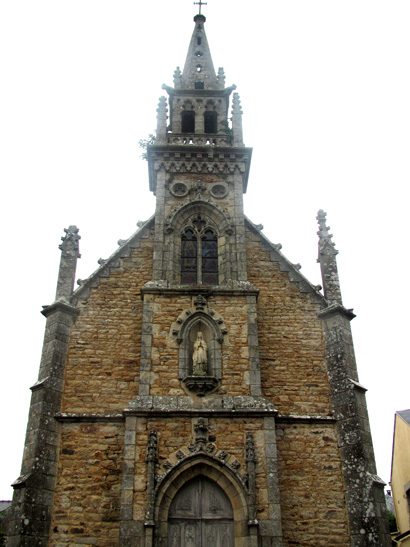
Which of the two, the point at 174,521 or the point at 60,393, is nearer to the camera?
the point at 174,521

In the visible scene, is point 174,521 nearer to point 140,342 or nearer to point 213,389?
point 213,389

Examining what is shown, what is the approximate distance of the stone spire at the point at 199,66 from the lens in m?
19.1

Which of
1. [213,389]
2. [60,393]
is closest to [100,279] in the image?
[60,393]

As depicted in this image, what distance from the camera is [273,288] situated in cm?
1481

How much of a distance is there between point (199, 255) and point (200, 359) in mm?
3401

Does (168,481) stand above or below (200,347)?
below

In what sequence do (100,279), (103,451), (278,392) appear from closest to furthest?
(103,451) → (278,392) → (100,279)

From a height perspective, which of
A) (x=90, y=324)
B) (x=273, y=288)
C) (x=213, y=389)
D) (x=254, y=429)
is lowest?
(x=254, y=429)

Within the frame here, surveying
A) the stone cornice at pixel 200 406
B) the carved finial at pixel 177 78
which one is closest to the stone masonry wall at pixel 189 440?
the stone cornice at pixel 200 406

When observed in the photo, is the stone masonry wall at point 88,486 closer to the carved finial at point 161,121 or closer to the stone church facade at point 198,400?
the stone church facade at point 198,400

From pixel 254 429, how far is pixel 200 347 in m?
2.21

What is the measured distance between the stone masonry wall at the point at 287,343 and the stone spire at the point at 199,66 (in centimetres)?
697

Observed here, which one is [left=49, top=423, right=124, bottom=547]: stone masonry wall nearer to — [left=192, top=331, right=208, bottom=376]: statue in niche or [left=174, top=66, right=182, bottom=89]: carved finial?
[left=192, top=331, right=208, bottom=376]: statue in niche

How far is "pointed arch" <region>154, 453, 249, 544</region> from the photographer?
10969 mm
